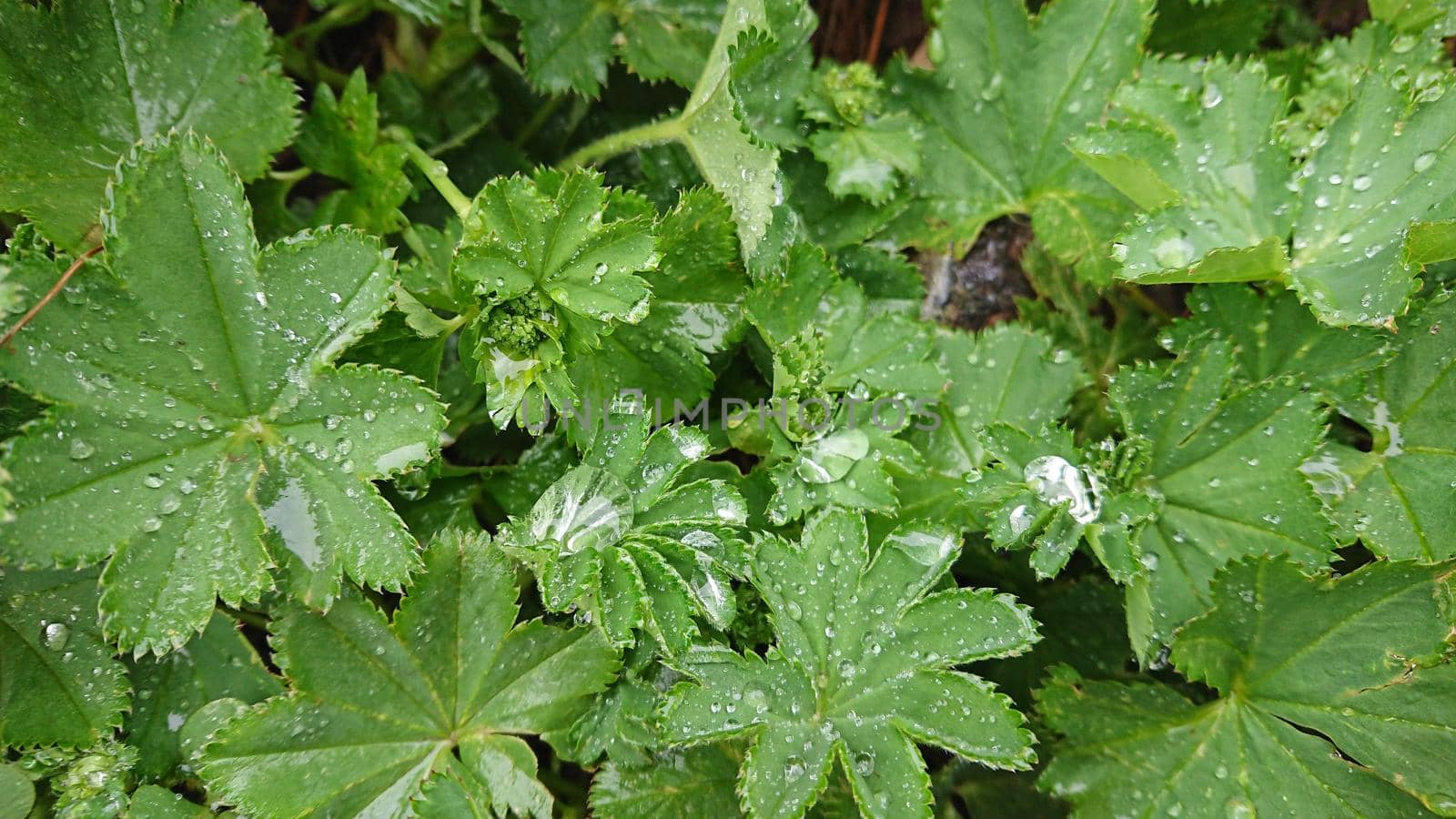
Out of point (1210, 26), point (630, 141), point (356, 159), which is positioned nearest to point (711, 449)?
point (630, 141)

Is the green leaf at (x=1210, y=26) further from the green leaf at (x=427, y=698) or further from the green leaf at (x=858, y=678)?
the green leaf at (x=427, y=698)

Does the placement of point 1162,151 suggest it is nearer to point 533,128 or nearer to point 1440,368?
point 1440,368

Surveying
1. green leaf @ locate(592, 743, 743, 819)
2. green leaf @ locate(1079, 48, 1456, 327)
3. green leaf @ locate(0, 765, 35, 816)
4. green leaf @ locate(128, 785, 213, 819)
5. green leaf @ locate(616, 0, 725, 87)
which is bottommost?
green leaf @ locate(592, 743, 743, 819)

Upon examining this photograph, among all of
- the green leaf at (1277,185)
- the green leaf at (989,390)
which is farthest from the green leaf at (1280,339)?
the green leaf at (989,390)

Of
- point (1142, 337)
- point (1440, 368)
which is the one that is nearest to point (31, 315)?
point (1142, 337)

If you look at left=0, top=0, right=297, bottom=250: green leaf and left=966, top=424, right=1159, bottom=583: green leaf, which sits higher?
left=0, top=0, right=297, bottom=250: green leaf

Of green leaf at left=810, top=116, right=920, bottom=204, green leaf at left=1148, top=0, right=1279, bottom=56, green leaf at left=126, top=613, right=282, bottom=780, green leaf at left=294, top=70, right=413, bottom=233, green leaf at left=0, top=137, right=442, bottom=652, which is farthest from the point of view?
green leaf at left=1148, top=0, right=1279, bottom=56

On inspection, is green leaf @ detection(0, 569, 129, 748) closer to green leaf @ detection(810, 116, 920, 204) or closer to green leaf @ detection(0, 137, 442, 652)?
green leaf @ detection(0, 137, 442, 652)

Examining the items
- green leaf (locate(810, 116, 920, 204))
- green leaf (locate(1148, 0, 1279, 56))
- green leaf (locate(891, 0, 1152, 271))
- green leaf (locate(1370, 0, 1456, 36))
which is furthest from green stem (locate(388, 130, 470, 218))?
green leaf (locate(1370, 0, 1456, 36))

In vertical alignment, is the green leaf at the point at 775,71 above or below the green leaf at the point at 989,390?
above
